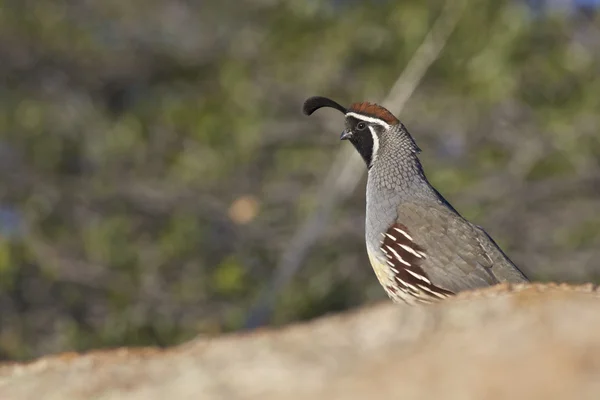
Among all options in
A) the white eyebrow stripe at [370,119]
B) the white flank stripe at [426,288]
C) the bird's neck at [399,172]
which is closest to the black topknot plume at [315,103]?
the white eyebrow stripe at [370,119]

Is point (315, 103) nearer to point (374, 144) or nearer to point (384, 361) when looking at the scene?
point (374, 144)

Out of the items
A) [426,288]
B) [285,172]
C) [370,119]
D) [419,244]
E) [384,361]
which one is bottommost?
[285,172]

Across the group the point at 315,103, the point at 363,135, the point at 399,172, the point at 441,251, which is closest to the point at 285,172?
the point at 315,103

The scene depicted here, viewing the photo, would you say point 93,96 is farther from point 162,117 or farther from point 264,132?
point 264,132

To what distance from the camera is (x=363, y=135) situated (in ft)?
18.7

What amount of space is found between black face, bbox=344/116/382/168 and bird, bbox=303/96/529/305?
216 millimetres

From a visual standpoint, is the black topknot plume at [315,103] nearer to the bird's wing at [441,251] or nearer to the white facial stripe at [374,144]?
the white facial stripe at [374,144]

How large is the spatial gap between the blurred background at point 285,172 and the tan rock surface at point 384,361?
6.19m

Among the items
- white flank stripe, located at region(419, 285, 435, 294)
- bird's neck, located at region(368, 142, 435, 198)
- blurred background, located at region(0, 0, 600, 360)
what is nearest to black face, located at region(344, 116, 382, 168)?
bird's neck, located at region(368, 142, 435, 198)

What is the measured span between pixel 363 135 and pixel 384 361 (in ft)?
10.8

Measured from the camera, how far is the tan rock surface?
7.32 feet

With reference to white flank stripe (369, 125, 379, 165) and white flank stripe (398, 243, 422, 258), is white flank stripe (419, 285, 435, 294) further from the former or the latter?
white flank stripe (369, 125, 379, 165)

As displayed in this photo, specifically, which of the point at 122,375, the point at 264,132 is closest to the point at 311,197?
the point at 264,132

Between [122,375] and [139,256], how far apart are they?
24.7ft
